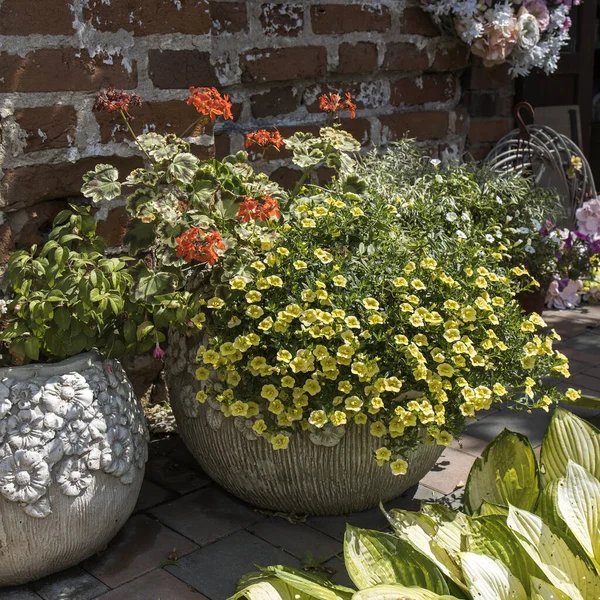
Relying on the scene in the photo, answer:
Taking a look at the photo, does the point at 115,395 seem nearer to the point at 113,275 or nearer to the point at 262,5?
the point at 113,275

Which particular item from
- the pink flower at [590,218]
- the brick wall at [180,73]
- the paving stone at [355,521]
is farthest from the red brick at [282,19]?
the paving stone at [355,521]

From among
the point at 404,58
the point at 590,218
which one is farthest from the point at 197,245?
the point at 590,218

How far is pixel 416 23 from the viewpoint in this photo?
351 cm

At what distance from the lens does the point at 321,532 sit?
215cm

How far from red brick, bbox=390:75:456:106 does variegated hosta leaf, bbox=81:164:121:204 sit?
1701 millimetres

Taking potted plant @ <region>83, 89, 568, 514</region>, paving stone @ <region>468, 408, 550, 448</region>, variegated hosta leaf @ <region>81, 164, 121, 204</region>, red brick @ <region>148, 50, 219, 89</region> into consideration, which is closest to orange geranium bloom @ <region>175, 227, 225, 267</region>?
potted plant @ <region>83, 89, 568, 514</region>

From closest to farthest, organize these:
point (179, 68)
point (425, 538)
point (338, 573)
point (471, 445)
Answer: point (425, 538)
point (338, 573)
point (179, 68)
point (471, 445)

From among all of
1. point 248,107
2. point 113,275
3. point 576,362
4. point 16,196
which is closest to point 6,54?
point 16,196

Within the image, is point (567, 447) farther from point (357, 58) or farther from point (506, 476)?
point (357, 58)

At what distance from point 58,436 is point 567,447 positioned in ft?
3.89

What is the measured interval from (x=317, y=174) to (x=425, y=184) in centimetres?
50

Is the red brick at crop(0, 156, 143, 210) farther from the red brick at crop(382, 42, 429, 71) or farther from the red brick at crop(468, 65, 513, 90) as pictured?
the red brick at crop(468, 65, 513, 90)

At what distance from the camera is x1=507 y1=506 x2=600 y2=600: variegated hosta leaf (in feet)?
5.50

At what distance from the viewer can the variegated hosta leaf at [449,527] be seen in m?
1.81
